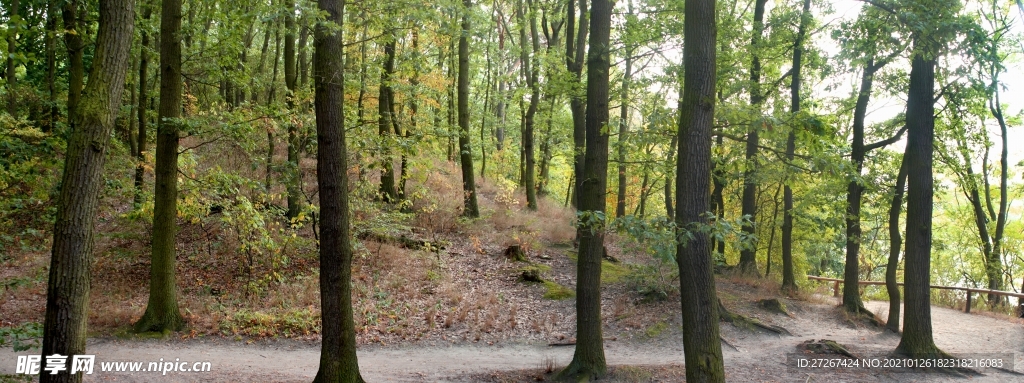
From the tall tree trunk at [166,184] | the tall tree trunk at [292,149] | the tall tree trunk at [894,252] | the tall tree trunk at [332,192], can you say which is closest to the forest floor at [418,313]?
the tall tree trunk at [166,184]

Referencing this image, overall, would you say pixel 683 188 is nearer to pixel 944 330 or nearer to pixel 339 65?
pixel 339 65

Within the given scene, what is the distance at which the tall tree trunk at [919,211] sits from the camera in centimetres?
1012

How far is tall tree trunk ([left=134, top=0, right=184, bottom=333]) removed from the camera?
9.21 m

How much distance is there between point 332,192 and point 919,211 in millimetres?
9964

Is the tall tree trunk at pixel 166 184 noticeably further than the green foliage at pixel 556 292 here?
No

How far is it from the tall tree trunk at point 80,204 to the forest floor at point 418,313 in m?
3.14

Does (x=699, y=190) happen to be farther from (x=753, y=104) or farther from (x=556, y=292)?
(x=556, y=292)

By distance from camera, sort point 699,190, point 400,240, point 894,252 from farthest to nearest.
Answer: point 400,240, point 894,252, point 699,190

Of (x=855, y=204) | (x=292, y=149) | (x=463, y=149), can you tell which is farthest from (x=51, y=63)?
(x=855, y=204)

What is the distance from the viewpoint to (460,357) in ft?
32.9

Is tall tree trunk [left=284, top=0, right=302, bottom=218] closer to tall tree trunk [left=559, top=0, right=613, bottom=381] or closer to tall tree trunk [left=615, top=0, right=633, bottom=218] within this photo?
tall tree trunk [left=559, top=0, right=613, bottom=381]

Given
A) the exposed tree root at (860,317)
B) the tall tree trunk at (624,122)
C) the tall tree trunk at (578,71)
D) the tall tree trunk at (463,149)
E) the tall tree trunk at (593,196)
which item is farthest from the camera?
the tall tree trunk at (463,149)

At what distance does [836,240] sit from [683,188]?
21026 millimetres

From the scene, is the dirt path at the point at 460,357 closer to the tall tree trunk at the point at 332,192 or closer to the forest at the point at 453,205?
the forest at the point at 453,205
